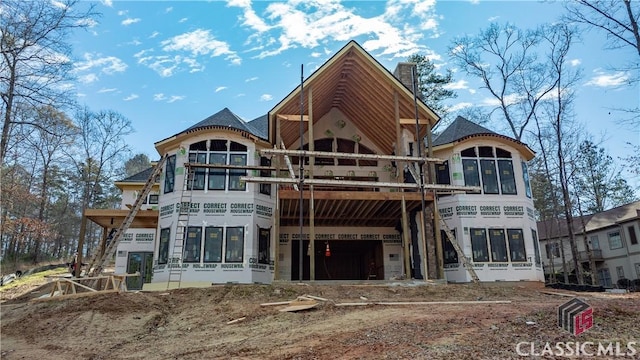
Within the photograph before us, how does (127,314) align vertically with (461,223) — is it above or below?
below

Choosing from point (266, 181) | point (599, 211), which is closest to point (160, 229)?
point (266, 181)

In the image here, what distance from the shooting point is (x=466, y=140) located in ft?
60.2

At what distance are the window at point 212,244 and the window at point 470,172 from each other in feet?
36.2

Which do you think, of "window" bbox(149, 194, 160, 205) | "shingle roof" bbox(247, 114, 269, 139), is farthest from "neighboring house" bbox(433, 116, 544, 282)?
"window" bbox(149, 194, 160, 205)

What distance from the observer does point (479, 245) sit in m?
17.3

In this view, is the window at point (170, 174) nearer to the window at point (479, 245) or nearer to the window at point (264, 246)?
A: the window at point (264, 246)

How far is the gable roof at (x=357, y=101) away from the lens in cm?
1720

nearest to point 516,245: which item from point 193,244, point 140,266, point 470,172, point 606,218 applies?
point 470,172

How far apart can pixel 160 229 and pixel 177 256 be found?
1.86 meters

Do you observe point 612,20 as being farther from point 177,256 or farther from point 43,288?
point 43,288

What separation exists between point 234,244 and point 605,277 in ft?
119

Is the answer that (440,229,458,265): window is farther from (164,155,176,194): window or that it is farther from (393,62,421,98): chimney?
(164,155,176,194): window

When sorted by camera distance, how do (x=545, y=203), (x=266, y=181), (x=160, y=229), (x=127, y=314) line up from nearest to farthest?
(x=127, y=314) → (x=266, y=181) → (x=160, y=229) → (x=545, y=203)

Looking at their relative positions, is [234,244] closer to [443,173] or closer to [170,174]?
[170,174]
